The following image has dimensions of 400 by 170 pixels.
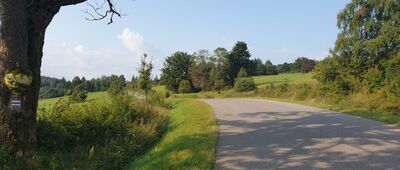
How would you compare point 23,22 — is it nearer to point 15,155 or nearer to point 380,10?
point 15,155

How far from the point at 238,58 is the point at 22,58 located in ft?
258

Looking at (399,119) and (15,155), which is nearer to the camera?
(15,155)

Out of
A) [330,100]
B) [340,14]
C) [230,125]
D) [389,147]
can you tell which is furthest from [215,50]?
[389,147]

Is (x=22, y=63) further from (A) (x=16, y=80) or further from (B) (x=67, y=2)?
(B) (x=67, y=2)

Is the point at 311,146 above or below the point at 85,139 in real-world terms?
above

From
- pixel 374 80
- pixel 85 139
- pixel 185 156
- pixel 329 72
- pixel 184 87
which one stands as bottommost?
pixel 85 139

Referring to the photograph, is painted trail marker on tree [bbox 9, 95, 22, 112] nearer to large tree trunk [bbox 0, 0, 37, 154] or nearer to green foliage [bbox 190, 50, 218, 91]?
large tree trunk [bbox 0, 0, 37, 154]

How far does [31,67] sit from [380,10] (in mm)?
27475

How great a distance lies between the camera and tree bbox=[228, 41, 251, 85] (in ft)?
277

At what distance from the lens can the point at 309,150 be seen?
8328 millimetres

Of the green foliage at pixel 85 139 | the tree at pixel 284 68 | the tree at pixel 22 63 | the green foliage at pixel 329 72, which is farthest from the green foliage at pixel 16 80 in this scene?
the tree at pixel 284 68

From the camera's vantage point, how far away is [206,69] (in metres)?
81.0

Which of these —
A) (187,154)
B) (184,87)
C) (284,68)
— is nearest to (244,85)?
(184,87)

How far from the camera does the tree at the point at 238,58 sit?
3319 inches
